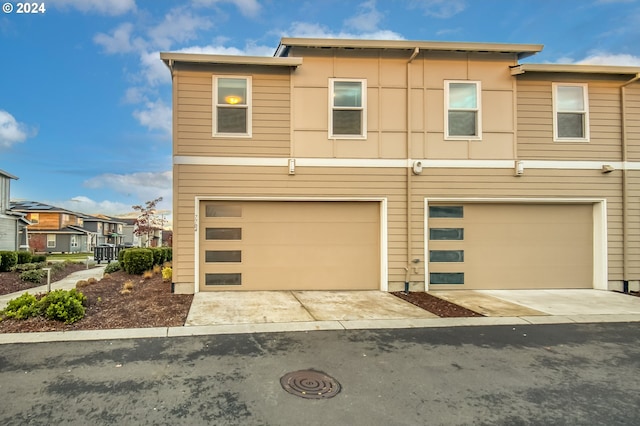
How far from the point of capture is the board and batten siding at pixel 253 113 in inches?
284

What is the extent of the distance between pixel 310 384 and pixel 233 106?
20.1 ft

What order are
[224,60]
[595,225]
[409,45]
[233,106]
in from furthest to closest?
[595,225]
[409,45]
[233,106]
[224,60]

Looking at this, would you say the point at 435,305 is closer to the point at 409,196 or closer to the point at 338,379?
the point at 409,196

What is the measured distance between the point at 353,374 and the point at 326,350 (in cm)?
68

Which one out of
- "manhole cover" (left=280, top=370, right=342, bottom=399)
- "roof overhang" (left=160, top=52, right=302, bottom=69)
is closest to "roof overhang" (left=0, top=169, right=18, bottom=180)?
"roof overhang" (left=160, top=52, right=302, bottom=69)

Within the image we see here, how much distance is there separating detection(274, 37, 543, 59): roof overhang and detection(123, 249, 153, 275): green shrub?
7.35 meters

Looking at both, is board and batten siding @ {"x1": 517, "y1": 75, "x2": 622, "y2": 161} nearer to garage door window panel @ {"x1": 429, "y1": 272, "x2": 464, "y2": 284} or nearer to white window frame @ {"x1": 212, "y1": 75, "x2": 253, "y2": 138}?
garage door window panel @ {"x1": 429, "y1": 272, "x2": 464, "y2": 284}

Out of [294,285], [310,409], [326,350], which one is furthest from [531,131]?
[310,409]

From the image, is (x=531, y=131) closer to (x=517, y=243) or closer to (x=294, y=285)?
(x=517, y=243)

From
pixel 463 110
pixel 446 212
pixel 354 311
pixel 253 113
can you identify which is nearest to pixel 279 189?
pixel 253 113

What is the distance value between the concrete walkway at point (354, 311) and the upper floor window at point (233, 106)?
3624mm

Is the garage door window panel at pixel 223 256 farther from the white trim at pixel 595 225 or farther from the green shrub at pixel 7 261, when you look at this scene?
the green shrub at pixel 7 261

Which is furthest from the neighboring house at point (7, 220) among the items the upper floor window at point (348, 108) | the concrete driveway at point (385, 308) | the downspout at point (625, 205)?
the downspout at point (625, 205)

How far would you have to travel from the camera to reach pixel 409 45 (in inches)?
296
